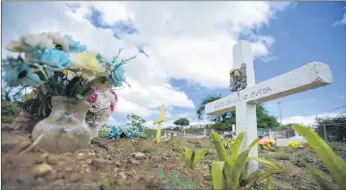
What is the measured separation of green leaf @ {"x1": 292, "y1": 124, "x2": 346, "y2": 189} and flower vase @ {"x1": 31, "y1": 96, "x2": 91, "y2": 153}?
137 centimetres

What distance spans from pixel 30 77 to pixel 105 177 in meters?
0.66

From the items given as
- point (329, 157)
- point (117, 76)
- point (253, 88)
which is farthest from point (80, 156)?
point (253, 88)

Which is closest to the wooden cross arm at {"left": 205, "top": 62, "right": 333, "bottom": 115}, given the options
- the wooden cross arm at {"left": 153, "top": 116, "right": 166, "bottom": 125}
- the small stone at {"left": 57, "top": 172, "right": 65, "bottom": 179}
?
the small stone at {"left": 57, "top": 172, "right": 65, "bottom": 179}

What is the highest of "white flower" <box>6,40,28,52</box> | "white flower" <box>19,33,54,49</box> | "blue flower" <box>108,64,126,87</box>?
"white flower" <box>19,33,54,49</box>

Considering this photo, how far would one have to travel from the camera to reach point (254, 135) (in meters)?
2.80

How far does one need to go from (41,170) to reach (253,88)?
7.79 ft

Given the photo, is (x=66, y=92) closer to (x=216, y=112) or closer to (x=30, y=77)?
(x=30, y=77)

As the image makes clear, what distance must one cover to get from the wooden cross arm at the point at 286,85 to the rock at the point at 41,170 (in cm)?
210

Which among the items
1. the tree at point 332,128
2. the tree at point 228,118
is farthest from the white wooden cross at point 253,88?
the tree at point 228,118

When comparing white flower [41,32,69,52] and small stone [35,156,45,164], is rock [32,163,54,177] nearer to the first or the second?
small stone [35,156,45,164]

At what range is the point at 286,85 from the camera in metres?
2.40

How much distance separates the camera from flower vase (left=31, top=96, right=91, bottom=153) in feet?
4.15

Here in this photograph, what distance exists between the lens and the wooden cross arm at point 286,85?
206cm

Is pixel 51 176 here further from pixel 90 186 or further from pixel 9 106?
pixel 9 106
